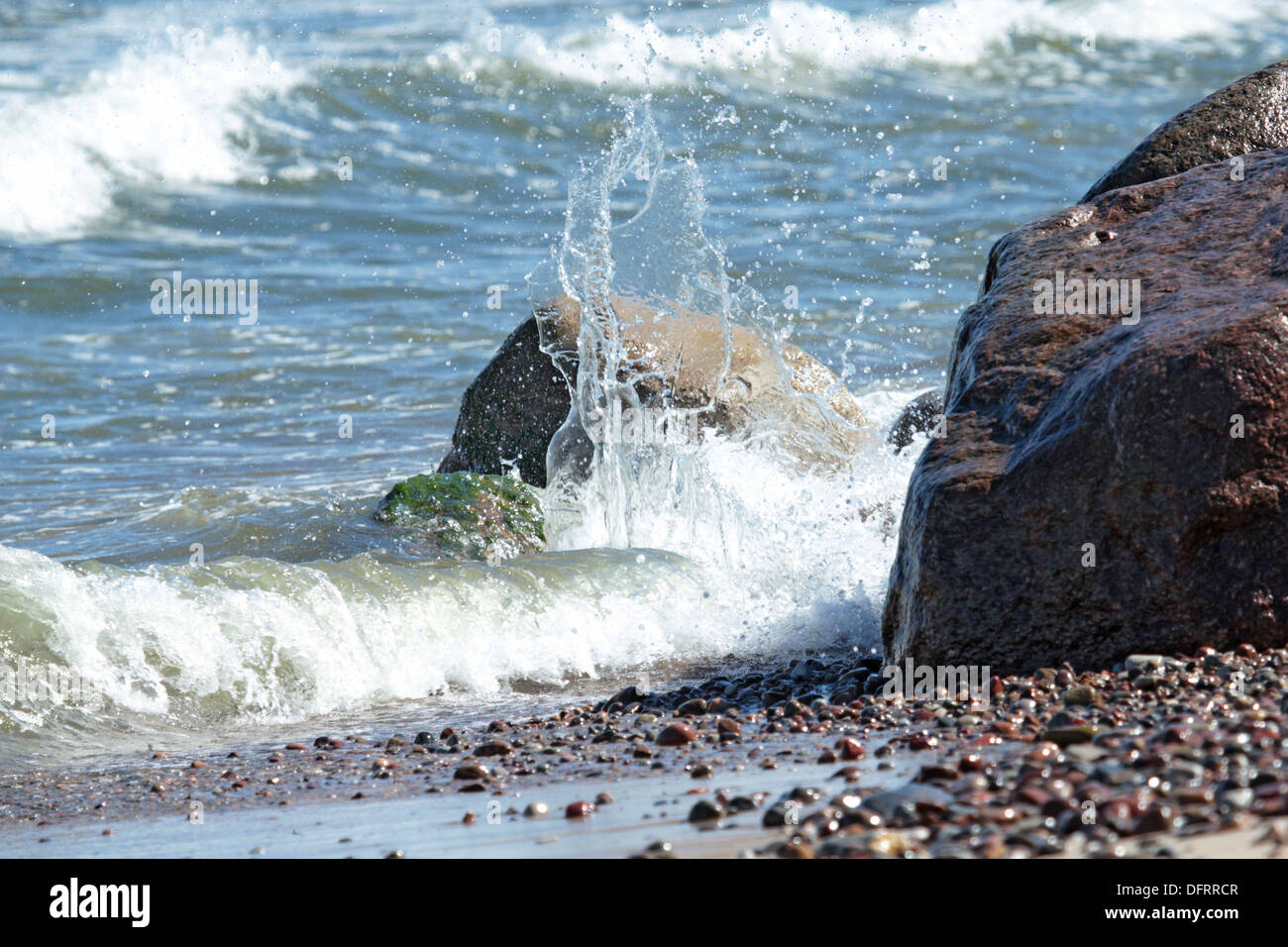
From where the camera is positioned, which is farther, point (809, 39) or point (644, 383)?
point (809, 39)

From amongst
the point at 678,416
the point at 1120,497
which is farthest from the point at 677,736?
the point at 678,416

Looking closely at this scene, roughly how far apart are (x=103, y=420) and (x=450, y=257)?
4.90m

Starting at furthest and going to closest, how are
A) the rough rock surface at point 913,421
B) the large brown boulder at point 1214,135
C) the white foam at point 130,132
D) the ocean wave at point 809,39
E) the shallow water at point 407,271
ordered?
the ocean wave at point 809,39 → the white foam at point 130,132 → the rough rock surface at point 913,421 → the large brown boulder at point 1214,135 → the shallow water at point 407,271

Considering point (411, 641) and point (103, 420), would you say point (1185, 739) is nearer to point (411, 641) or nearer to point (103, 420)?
point (411, 641)

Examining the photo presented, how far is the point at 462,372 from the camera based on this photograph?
1180cm

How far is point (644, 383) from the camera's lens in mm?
7688

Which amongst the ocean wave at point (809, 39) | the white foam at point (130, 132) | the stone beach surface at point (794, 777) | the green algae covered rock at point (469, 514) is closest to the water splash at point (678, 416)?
the green algae covered rock at point (469, 514)

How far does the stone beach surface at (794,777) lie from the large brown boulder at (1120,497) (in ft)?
0.51

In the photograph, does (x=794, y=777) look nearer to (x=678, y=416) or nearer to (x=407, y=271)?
(x=678, y=416)

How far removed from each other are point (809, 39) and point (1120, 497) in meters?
18.4

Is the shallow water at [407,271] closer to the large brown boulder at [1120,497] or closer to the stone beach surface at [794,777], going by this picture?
the stone beach surface at [794,777]

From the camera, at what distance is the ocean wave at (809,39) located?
64.8ft

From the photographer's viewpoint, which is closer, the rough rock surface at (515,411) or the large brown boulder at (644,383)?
the large brown boulder at (644,383)
